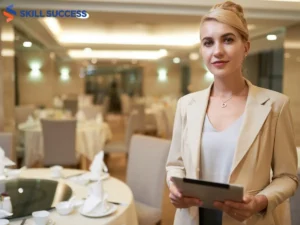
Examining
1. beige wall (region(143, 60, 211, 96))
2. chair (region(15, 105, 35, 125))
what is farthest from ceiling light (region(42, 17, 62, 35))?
beige wall (region(143, 60, 211, 96))

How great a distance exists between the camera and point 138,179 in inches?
101

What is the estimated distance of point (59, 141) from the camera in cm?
414

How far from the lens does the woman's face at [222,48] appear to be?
110 centimetres

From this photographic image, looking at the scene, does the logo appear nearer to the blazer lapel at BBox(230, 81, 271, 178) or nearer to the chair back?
the chair back

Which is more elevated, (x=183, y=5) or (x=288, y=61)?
(x=183, y=5)

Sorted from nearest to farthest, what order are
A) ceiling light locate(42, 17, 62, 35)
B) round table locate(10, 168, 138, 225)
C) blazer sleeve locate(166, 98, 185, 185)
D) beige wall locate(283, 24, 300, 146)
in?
blazer sleeve locate(166, 98, 185, 185)
round table locate(10, 168, 138, 225)
beige wall locate(283, 24, 300, 146)
ceiling light locate(42, 17, 62, 35)

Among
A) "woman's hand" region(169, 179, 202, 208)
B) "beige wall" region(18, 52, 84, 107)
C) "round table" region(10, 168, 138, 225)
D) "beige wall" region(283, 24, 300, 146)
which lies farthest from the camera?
"beige wall" region(18, 52, 84, 107)

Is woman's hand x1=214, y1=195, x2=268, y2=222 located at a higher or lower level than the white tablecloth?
higher

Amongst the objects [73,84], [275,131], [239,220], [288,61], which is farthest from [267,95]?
[73,84]

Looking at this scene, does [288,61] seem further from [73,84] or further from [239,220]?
[73,84]

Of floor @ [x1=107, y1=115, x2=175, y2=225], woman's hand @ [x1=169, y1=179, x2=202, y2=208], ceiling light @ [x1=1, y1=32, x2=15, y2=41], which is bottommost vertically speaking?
floor @ [x1=107, y1=115, x2=175, y2=225]

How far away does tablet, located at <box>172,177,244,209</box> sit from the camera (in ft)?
3.06

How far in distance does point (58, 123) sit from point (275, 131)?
3387 mm

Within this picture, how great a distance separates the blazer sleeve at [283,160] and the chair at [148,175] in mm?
1326
